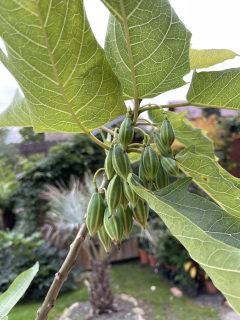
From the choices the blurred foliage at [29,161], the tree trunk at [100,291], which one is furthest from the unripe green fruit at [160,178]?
the blurred foliage at [29,161]

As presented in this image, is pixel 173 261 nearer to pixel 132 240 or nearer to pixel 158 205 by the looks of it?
pixel 132 240

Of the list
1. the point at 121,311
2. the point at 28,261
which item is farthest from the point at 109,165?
the point at 28,261

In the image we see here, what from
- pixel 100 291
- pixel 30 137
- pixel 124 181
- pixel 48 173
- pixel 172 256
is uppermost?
pixel 30 137

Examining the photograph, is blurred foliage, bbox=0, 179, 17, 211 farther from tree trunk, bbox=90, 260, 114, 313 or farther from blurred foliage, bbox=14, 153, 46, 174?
tree trunk, bbox=90, 260, 114, 313

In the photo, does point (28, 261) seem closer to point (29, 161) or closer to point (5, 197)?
point (5, 197)

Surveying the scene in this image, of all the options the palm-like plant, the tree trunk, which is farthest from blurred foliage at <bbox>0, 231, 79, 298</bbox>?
the tree trunk
